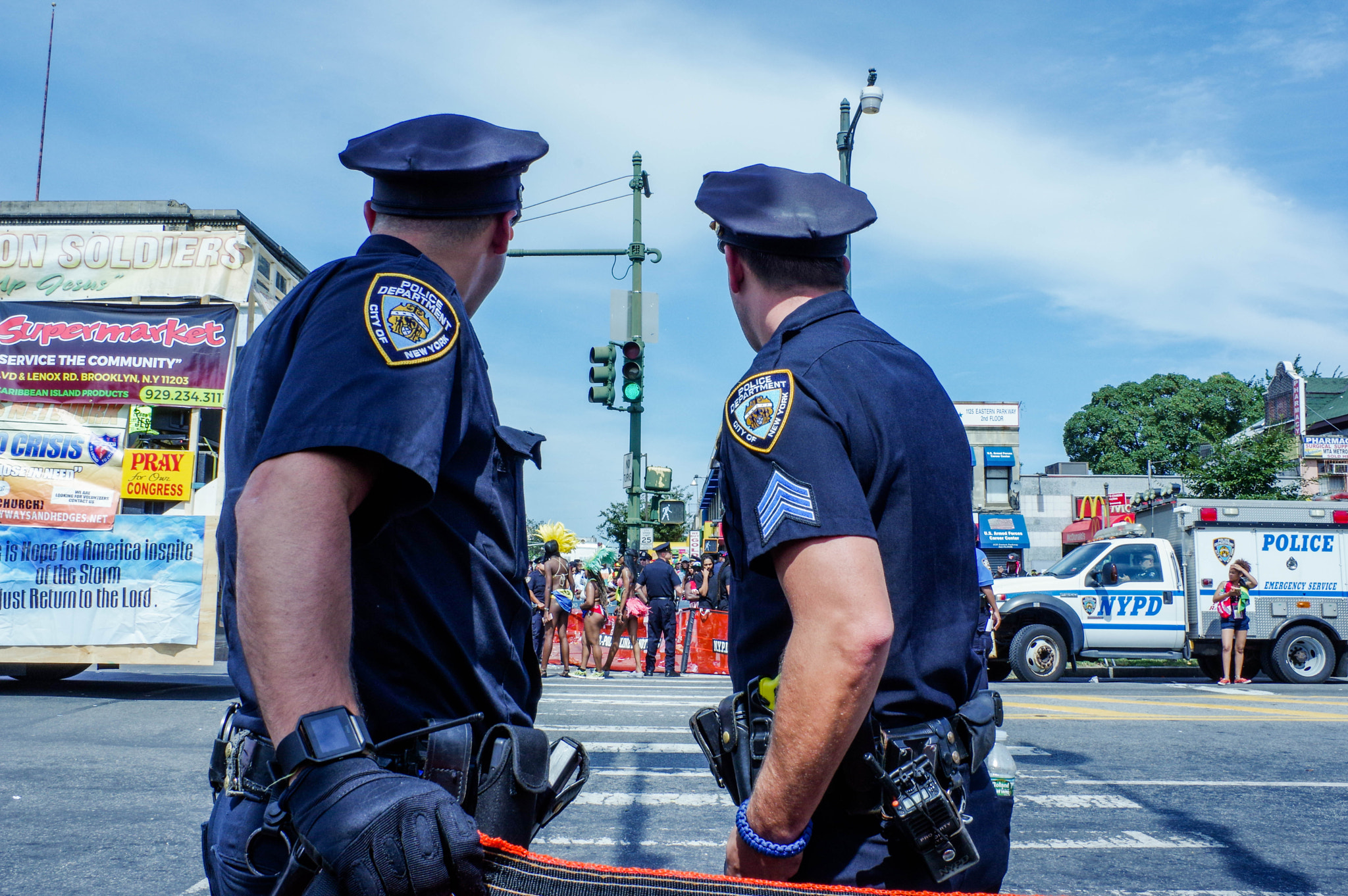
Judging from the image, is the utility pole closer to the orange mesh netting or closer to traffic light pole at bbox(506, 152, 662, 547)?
traffic light pole at bbox(506, 152, 662, 547)

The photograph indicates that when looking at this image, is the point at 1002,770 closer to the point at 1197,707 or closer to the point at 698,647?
the point at 1197,707

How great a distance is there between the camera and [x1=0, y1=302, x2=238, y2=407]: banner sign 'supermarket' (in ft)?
34.5

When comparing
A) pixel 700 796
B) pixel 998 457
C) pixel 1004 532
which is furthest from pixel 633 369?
pixel 998 457

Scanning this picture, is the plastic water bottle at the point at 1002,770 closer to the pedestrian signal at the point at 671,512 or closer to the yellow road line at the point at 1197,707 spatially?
the yellow road line at the point at 1197,707

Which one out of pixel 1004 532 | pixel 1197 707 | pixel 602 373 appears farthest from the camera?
pixel 1004 532

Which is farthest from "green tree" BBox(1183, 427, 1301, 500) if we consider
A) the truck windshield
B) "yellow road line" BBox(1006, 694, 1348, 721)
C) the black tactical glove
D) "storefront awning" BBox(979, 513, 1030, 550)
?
the black tactical glove

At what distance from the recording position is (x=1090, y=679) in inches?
633

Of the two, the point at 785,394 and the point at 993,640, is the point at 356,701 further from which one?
the point at 993,640

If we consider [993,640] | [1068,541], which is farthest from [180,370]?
[1068,541]

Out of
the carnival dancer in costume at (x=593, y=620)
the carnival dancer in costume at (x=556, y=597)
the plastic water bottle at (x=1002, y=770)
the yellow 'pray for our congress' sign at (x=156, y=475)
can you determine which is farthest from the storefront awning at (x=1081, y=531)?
the plastic water bottle at (x=1002, y=770)

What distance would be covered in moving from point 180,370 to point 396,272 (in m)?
10.3

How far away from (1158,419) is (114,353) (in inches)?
2512

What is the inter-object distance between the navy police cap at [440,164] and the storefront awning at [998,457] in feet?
172

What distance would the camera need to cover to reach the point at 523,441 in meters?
1.87
